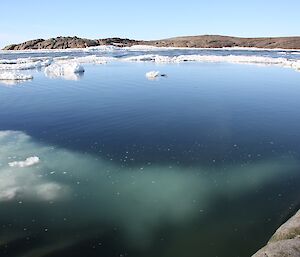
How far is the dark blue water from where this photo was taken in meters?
6.84

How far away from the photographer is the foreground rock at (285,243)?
5.55 m

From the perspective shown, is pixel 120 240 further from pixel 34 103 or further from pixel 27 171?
pixel 34 103

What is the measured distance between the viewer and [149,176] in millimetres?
9203

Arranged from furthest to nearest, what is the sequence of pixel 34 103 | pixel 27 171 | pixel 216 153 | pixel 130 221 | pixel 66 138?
1. pixel 34 103
2. pixel 66 138
3. pixel 216 153
4. pixel 27 171
5. pixel 130 221

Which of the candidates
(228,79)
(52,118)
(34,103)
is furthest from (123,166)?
(228,79)

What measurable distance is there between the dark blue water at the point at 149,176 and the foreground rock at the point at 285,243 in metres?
0.44

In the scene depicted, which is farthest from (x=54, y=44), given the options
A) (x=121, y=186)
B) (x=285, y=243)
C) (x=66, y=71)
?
(x=285, y=243)

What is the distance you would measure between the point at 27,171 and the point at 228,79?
64.1 feet

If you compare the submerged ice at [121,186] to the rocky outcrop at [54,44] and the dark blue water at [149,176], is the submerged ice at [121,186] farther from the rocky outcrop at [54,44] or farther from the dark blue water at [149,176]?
the rocky outcrop at [54,44]

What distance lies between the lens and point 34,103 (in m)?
17.9

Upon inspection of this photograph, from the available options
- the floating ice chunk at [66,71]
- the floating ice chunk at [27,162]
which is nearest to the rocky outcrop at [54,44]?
the floating ice chunk at [66,71]

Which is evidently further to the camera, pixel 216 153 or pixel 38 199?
pixel 216 153

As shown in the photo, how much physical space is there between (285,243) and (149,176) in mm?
4063

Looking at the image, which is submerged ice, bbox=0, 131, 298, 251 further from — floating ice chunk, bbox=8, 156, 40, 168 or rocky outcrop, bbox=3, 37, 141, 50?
rocky outcrop, bbox=3, 37, 141, 50
